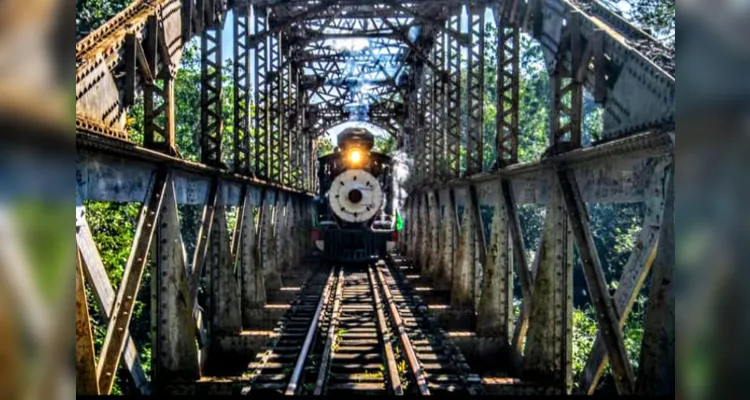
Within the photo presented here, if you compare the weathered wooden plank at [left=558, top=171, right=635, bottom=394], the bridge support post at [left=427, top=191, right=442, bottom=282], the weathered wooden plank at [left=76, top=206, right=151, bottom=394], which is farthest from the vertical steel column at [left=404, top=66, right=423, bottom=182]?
the weathered wooden plank at [left=76, top=206, right=151, bottom=394]

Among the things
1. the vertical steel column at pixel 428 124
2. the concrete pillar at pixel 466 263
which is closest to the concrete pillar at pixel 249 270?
the concrete pillar at pixel 466 263

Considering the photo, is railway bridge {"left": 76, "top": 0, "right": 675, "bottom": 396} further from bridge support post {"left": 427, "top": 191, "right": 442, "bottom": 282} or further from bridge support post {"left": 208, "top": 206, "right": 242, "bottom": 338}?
bridge support post {"left": 427, "top": 191, "right": 442, "bottom": 282}

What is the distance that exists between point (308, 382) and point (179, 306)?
1921mm

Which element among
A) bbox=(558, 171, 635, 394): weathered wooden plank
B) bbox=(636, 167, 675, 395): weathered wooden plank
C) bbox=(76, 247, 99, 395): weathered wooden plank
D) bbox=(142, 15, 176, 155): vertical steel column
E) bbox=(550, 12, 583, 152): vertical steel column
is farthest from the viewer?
bbox=(142, 15, 176, 155): vertical steel column

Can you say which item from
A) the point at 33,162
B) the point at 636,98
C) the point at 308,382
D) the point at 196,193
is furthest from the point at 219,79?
the point at 33,162

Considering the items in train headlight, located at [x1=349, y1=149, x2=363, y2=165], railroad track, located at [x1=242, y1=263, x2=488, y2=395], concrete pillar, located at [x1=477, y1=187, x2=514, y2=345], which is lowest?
railroad track, located at [x1=242, y1=263, x2=488, y2=395]

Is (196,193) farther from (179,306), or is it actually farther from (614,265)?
(614,265)

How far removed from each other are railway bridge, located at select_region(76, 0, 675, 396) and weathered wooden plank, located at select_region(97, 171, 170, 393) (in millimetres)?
17

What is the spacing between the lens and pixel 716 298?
6.31 ft

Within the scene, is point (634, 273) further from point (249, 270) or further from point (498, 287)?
point (249, 270)

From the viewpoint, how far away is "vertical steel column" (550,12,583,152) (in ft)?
18.3

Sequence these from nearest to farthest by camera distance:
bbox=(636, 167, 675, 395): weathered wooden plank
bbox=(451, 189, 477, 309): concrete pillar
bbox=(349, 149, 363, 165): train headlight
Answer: bbox=(636, 167, 675, 395): weathered wooden plank, bbox=(451, 189, 477, 309): concrete pillar, bbox=(349, 149, 363, 165): train headlight

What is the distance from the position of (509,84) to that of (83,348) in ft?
25.1

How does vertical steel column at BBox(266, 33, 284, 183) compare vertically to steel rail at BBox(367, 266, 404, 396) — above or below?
above
